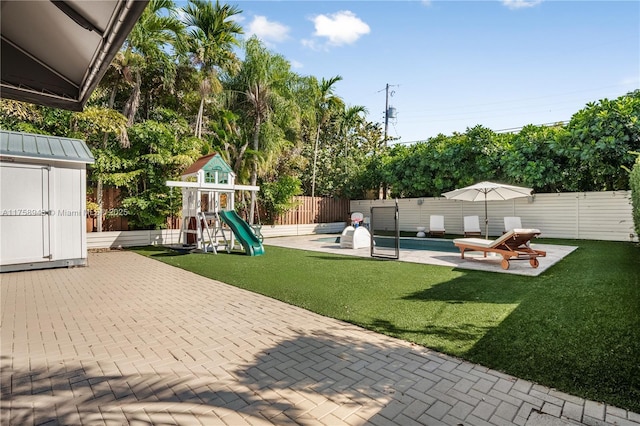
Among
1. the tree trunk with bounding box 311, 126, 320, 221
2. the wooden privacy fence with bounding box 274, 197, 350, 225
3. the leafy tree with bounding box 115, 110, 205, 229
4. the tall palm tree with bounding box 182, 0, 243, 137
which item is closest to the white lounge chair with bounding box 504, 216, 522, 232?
the wooden privacy fence with bounding box 274, 197, 350, 225

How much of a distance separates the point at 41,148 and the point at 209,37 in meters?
7.94

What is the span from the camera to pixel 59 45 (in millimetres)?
2309

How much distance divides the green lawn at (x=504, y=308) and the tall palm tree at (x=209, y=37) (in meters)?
8.38

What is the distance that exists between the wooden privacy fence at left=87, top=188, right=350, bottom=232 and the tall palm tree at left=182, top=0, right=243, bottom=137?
212 inches

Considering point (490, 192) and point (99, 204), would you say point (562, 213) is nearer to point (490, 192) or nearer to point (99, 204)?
point (490, 192)

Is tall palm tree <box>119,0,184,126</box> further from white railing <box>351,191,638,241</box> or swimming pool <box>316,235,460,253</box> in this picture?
white railing <box>351,191,638,241</box>

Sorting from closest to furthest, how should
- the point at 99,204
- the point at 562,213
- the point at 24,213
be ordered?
the point at 24,213 → the point at 99,204 → the point at 562,213

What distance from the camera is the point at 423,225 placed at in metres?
18.1

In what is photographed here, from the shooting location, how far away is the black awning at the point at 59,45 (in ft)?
5.95

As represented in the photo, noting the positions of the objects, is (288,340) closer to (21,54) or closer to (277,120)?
(21,54)

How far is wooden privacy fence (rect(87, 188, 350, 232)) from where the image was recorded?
471 inches

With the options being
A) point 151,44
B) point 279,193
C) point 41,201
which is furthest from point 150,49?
point 279,193

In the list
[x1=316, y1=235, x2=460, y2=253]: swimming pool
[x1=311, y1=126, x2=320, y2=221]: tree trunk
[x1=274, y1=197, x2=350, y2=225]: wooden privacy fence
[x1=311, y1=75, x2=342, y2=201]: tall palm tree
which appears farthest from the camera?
[x1=311, y1=126, x2=320, y2=221]: tree trunk

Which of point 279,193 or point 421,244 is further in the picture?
point 279,193
